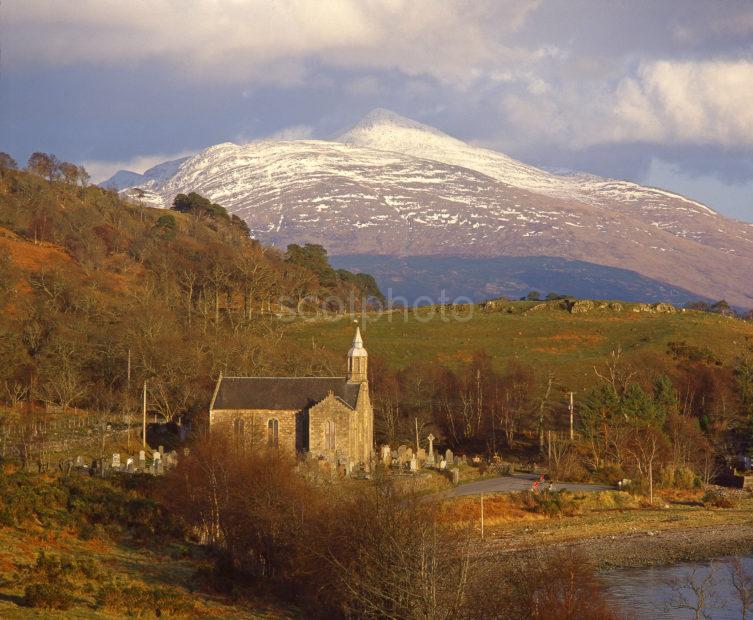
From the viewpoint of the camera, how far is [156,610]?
102 feet

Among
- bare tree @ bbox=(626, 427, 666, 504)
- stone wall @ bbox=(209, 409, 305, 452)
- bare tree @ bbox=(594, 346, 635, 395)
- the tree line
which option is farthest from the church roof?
bare tree @ bbox=(594, 346, 635, 395)

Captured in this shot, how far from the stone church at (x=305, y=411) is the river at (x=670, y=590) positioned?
20622 millimetres

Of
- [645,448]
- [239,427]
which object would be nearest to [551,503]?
[645,448]

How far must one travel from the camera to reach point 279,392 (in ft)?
218

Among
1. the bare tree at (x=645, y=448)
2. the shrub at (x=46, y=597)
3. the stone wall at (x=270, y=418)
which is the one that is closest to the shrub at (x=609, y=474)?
the bare tree at (x=645, y=448)

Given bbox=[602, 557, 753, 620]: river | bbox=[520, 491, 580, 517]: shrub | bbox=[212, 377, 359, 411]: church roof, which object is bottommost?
bbox=[602, 557, 753, 620]: river

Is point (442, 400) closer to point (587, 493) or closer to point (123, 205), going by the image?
point (587, 493)

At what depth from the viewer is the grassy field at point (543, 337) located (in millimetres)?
95375

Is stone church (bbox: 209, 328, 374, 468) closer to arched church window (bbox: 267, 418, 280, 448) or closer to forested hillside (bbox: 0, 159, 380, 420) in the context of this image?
arched church window (bbox: 267, 418, 280, 448)

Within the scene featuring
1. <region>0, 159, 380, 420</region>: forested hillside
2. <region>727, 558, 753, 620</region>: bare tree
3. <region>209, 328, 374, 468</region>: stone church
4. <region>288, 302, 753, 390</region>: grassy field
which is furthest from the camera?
<region>288, 302, 753, 390</region>: grassy field

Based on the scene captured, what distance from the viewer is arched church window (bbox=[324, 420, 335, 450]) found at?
6419 cm

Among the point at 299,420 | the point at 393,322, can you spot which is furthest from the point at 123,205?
the point at 299,420

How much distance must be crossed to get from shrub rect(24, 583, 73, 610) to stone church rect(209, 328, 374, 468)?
32875 millimetres

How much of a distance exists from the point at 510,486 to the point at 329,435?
36.4 ft
